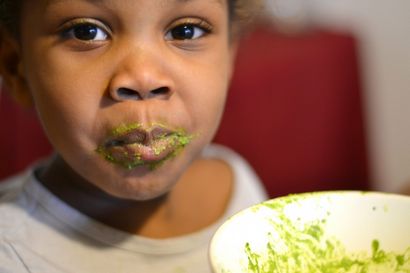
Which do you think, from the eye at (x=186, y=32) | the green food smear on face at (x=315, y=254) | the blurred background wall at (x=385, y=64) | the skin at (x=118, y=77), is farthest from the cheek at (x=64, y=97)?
the blurred background wall at (x=385, y=64)

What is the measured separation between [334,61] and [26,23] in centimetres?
136

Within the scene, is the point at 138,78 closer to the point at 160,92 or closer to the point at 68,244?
the point at 160,92

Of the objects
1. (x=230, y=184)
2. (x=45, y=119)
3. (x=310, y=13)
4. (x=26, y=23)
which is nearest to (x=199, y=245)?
(x=230, y=184)

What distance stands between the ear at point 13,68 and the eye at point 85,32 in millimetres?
134

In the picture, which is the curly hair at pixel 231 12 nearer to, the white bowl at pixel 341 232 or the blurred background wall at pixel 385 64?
the white bowl at pixel 341 232

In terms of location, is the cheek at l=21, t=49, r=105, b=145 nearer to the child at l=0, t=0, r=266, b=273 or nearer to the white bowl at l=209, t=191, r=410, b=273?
the child at l=0, t=0, r=266, b=273

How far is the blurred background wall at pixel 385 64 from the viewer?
2301 millimetres

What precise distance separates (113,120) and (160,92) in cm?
7

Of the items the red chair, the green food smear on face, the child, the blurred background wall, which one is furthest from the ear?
the blurred background wall

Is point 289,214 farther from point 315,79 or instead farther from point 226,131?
point 315,79

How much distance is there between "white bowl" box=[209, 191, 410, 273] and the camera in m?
0.65

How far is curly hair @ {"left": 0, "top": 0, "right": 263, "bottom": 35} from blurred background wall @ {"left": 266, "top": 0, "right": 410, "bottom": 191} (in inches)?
52.4

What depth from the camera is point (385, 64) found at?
2.34 metres

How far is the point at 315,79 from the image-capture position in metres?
1.87
